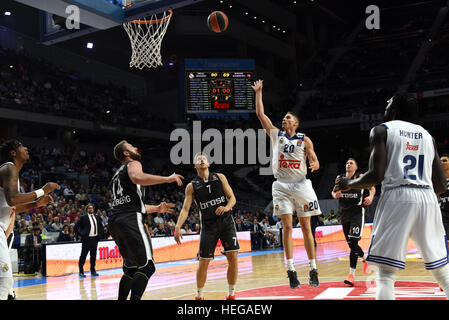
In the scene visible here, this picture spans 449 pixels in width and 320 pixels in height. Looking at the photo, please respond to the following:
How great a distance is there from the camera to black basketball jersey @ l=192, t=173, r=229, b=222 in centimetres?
655

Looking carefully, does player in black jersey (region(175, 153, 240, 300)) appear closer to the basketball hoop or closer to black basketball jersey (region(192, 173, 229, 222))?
black basketball jersey (region(192, 173, 229, 222))

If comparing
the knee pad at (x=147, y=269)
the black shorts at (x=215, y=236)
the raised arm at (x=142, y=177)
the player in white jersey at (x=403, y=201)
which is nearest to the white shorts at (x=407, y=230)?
the player in white jersey at (x=403, y=201)

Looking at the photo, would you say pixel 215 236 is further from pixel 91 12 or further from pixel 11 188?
pixel 91 12

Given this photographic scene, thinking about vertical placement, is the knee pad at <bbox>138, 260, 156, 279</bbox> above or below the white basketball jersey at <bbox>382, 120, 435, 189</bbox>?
below

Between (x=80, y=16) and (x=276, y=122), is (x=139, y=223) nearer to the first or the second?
(x=80, y=16)

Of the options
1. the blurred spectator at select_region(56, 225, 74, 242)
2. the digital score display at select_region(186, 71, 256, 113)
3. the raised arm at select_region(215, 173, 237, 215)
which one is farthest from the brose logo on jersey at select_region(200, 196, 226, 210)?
the digital score display at select_region(186, 71, 256, 113)

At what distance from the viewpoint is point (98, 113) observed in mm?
27562

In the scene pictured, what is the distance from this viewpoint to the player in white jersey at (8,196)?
446 cm

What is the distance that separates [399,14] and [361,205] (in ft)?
121

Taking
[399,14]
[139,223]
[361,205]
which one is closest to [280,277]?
[361,205]

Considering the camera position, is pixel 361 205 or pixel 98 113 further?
pixel 98 113

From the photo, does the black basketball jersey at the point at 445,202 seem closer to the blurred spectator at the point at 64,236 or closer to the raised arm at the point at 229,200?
the raised arm at the point at 229,200
